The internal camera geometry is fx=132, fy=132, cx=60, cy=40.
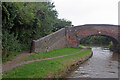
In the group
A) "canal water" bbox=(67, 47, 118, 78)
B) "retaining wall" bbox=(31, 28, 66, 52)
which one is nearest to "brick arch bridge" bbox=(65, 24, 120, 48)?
"retaining wall" bbox=(31, 28, 66, 52)

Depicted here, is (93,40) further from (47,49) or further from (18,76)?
(18,76)

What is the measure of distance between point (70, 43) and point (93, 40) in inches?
1223

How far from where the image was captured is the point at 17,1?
8727 mm

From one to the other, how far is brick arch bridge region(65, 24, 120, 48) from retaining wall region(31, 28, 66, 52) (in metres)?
1.35

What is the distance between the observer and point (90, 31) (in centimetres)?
2116

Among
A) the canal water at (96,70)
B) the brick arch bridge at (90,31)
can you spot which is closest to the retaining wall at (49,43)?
the brick arch bridge at (90,31)

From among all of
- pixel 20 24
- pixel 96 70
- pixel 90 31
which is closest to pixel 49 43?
pixel 20 24

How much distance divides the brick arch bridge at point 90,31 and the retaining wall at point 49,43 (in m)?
1.35

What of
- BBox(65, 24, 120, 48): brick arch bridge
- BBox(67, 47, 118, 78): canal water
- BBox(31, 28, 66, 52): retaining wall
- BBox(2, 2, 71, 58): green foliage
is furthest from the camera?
BBox(65, 24, 120, 48): brick arch bridge

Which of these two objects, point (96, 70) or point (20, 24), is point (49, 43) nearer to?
point (20, 24)

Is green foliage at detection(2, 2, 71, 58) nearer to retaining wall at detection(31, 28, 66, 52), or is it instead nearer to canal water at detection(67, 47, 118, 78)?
retaining wall at detection(31, 28, 66, 52)

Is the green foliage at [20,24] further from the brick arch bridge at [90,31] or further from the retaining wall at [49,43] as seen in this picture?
the brick arch bridge at [90,31]

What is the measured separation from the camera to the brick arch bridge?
20.9 meters

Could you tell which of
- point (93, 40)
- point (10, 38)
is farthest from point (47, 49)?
point (93, 40)
